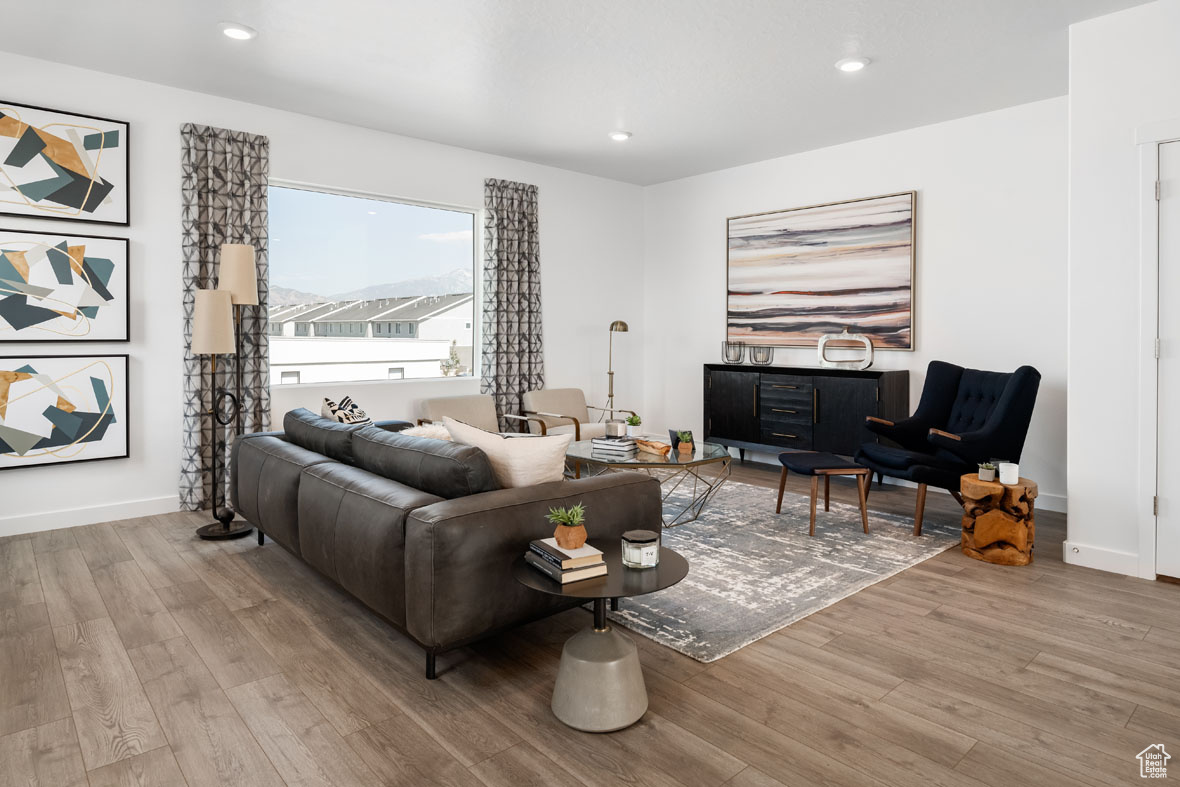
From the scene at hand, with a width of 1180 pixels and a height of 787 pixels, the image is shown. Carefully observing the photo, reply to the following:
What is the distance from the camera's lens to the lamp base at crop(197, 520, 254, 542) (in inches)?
169

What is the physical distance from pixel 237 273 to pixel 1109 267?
5.05 metres

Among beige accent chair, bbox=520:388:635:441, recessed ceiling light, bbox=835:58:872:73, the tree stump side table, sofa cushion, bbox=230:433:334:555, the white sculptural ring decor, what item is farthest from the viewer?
beige accent chair, bbox=520:388:635:441

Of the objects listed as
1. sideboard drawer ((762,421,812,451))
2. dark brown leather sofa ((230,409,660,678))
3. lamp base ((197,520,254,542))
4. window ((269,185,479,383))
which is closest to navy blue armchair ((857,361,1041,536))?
sideboard drawer ((762,421,812,451))

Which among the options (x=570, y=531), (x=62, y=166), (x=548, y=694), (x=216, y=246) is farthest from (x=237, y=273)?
(x=548, y=694)

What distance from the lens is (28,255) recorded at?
168 inches

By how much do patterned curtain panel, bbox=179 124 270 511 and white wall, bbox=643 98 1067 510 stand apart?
434 centimetres

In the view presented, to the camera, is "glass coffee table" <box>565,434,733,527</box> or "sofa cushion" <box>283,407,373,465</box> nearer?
"sofa cushion" <box>283,407,373,465</box>

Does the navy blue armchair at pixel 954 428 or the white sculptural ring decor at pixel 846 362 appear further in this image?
the white sculptural ring decor at pixel 846 362

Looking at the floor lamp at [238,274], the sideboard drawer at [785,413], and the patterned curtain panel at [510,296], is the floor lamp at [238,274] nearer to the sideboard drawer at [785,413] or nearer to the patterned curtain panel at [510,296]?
the patterned curtain panel at [510,296]

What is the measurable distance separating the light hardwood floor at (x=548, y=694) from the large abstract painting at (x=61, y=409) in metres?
1.15

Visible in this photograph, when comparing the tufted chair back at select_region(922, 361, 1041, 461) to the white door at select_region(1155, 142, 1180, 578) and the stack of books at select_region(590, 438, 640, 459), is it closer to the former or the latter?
the white door at select_region(1155, 142, 1180, 578)

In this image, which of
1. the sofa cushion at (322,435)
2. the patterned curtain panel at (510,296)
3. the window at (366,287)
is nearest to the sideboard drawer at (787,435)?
the patterned curtain panel at (510,296)

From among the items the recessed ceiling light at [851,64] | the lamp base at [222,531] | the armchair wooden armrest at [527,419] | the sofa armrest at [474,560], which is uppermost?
the recessed ceiling light at [851,64]

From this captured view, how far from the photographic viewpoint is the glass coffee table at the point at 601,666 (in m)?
2.20
